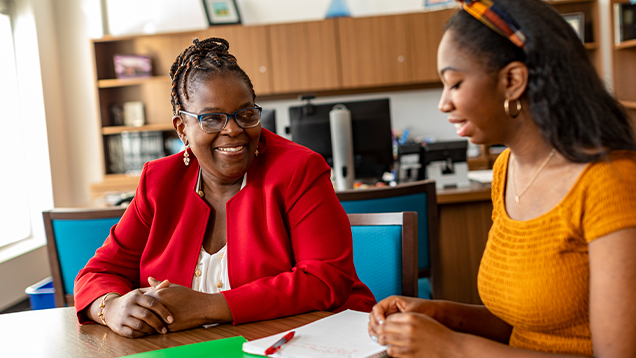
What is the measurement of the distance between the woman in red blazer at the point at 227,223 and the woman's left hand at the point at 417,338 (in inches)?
11.7

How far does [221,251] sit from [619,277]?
2.92 feet

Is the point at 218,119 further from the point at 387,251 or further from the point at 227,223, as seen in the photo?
the point at 387,251

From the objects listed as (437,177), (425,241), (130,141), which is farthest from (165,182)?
(130,141)

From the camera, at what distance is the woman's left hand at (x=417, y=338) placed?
868 mm

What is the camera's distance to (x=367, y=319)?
1040 mm

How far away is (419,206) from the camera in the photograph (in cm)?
203

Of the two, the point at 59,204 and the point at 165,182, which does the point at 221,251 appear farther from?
the point at 59,204

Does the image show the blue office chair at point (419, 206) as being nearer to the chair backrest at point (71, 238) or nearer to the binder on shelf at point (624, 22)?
the chair backrest at point (71, 238)

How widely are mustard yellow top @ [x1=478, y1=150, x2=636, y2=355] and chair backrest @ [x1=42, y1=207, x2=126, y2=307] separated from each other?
132 cm

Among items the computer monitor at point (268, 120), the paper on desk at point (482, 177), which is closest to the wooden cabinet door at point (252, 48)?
the computer monitor at point (268, 120)

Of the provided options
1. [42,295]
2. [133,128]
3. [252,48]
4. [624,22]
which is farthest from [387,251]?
[133,128]

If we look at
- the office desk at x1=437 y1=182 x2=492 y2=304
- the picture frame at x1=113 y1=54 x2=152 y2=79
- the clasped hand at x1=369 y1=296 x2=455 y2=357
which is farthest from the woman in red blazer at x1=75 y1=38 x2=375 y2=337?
the picture frame at x1=113 y1=54 x2=152 y2=79

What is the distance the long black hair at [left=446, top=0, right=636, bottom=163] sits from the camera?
804 mm

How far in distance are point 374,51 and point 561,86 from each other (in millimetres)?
4032
